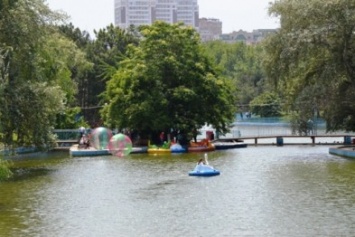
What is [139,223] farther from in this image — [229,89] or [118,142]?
[229,89]

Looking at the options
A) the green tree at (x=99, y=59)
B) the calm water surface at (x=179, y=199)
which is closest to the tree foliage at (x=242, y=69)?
the green tree at (x=99, y=59)

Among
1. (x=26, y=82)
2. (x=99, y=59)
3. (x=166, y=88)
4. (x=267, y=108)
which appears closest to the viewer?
(x=26, y=82)

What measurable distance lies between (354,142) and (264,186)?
24.2 m

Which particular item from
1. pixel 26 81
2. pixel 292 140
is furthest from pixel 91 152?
pixel 292 140

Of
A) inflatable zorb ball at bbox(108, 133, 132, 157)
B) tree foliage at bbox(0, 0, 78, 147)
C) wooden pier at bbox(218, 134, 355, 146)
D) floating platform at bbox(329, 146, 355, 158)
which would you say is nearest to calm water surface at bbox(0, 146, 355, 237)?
floating platform at bbox(329, 146, 355, 158)

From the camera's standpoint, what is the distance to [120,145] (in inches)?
1785

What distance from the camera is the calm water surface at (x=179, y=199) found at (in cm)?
2093

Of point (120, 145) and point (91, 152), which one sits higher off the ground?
Answer: point (120, 145)

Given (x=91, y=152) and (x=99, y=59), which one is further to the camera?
(x=99, y=59)

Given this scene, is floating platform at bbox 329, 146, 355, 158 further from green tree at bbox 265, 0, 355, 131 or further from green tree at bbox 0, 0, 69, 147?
green tree at bbox 0, 0, 69, 147

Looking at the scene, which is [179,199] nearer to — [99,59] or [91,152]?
[91,152]

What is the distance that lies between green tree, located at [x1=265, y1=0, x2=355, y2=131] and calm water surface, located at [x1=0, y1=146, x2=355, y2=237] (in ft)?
15.9

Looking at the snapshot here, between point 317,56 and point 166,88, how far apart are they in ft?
39.4

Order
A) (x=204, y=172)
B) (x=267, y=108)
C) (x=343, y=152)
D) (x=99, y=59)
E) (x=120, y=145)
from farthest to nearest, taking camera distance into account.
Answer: (x=267, y=108)
(x=99, y=59)
(x=120, y=145)
(x=343, y=152)
(x=204, y=172)
